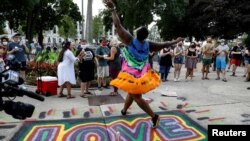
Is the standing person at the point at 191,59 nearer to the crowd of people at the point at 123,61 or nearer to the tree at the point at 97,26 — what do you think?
the crowd of people at the point at 123,61

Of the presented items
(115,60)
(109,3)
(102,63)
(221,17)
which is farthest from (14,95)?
(221,17)

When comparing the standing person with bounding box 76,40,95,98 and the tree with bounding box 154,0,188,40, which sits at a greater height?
the tree with bounding box 154,0,188,40

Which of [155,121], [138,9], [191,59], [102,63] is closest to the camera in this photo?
[155,121]

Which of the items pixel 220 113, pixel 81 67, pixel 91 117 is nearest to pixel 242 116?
pixel 220 113

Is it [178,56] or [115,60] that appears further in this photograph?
[178,56]

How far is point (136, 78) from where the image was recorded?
598 centimetres

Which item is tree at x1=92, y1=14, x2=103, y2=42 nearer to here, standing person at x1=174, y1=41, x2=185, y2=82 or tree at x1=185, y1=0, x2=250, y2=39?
tree at x1=185, y1=0, x2=250, y2=39

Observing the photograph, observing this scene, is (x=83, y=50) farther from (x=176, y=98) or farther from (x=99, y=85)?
(x=176, y=98)

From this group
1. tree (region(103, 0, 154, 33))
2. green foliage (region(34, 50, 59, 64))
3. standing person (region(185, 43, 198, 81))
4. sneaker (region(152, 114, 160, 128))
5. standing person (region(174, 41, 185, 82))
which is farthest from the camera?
tree (region(103, 0, 154, 33))

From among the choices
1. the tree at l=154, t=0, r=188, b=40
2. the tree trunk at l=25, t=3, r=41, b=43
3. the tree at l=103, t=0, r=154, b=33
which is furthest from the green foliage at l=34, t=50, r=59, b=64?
the tree at l=154, t=0, r=188, b=40

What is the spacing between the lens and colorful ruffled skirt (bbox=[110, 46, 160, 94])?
5.95m

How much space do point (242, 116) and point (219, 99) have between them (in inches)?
75.3

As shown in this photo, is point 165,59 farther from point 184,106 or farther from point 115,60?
point 184,106

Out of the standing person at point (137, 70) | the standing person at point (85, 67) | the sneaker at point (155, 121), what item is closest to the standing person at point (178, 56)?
the standing person at point (85, 67)
